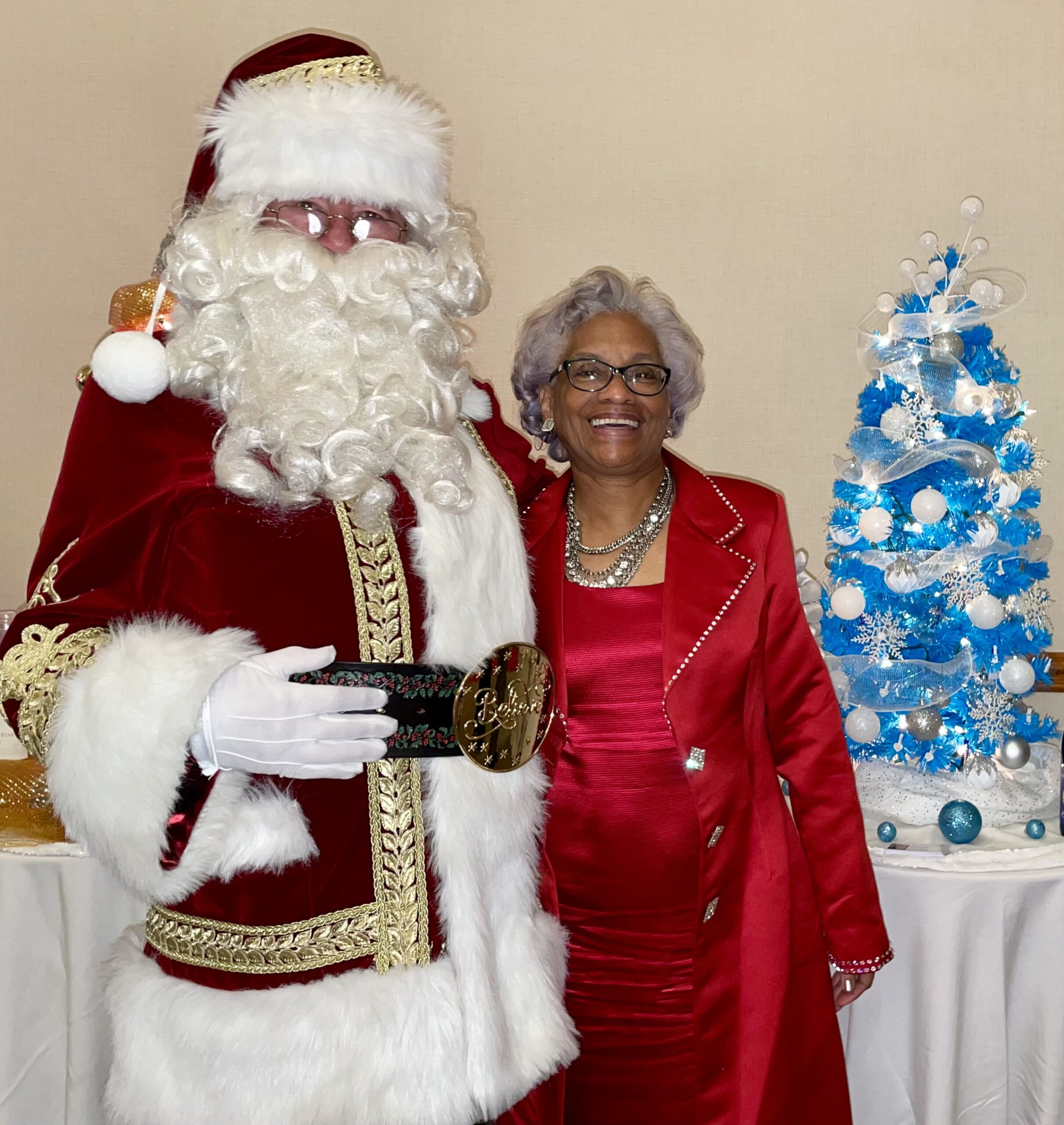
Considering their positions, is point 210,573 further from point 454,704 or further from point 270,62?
point 270,62

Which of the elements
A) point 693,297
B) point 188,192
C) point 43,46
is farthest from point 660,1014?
Result: point 43,46

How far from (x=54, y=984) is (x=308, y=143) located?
205cm

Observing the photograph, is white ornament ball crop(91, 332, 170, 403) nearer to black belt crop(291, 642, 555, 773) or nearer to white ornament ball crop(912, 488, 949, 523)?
black belt crop(291, 642, 555, 773)

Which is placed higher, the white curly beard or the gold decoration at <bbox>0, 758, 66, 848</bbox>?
the white curly beard

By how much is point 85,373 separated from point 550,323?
0.99 meters

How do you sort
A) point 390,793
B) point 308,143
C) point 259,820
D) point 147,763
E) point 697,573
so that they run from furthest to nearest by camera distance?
point 697,573 < point 308,143 < point 390,793 < point 259,820 < point 147,763

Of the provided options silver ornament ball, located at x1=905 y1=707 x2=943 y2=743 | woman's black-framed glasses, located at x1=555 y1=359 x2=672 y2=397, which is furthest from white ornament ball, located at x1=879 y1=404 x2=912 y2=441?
woman's black-framed glasses, located at x1=555 y1=359 x2=672 y2=397

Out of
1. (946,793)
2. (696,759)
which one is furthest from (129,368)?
(946,793)

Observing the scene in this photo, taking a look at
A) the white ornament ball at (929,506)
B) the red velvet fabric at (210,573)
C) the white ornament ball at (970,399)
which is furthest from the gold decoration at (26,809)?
the white ornament ball at (970,399)

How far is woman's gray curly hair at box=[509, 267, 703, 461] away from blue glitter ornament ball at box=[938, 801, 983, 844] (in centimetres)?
123

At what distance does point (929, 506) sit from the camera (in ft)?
9.72

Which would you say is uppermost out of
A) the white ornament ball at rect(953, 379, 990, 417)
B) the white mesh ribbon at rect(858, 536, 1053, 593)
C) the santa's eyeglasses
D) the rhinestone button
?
the santa's eyeglasses

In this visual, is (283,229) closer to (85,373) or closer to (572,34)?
(85,373)

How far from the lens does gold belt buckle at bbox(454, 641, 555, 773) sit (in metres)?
1.86
